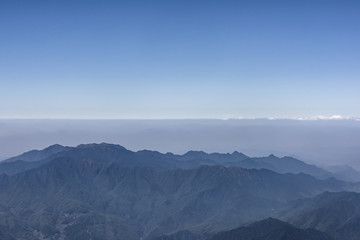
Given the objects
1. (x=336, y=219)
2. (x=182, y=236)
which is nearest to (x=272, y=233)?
(x=336, y=219)

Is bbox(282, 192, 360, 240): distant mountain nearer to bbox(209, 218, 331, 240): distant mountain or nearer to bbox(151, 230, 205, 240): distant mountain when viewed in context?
bbox(209, 218, 331, 240): distant mountain

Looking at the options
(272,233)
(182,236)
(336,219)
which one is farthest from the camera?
(182,236)

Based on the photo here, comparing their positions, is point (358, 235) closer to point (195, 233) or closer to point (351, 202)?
point (351, 202)

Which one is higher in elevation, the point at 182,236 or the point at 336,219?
the point at 336,219

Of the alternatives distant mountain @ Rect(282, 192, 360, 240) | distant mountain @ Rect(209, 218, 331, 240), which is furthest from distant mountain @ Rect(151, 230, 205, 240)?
distant mountain @ Rect(282, 192, 360, 240)

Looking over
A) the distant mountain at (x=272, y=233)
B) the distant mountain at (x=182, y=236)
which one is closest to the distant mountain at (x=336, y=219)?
the distant mountain at (x=272, y=233)

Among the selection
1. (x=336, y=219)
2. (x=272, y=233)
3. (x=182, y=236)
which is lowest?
(x=182, y=236)

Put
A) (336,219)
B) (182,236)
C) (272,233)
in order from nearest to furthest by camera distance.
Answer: (272,233)
(336,219)
(182,236)

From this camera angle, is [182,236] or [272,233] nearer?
[272,233]

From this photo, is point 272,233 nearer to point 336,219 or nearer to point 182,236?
point 336,219
